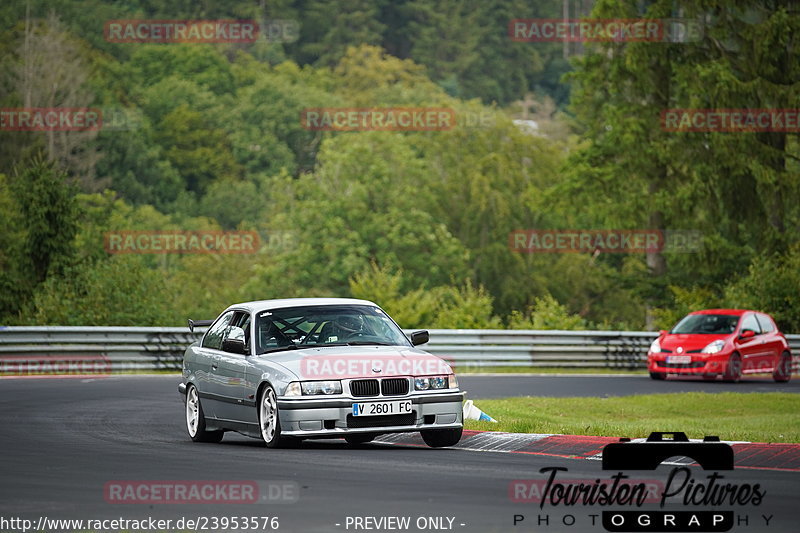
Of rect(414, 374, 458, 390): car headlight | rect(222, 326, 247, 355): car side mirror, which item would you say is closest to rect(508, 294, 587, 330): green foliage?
rect(222, 326, 247, 355): car side mirror

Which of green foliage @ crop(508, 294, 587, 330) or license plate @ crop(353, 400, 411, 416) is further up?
license plate @ crop(353, 400, 411, 416)

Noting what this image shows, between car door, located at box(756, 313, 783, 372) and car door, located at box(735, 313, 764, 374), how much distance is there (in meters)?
0.17

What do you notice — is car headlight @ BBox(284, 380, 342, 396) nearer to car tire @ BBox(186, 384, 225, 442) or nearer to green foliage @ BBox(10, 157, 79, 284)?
car tire @ BBox(186, 384, 225, 442)

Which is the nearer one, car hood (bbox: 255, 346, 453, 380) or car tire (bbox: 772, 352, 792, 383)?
car hood (bbox: 255, 346, 453, 380)

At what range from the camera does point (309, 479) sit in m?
12.4

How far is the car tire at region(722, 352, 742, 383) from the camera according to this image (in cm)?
3147

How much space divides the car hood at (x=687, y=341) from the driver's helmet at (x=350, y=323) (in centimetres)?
1645

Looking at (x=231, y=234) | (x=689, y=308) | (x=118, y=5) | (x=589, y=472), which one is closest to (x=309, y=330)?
(x=589, y=472)

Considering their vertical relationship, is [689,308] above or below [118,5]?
below

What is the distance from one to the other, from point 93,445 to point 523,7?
143 meters

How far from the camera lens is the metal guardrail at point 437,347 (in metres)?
32.0

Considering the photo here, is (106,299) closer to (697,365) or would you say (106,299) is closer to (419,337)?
(697,365)

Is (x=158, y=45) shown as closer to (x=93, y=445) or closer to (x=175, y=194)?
(x=175, y=194)

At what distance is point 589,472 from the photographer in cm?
1277
